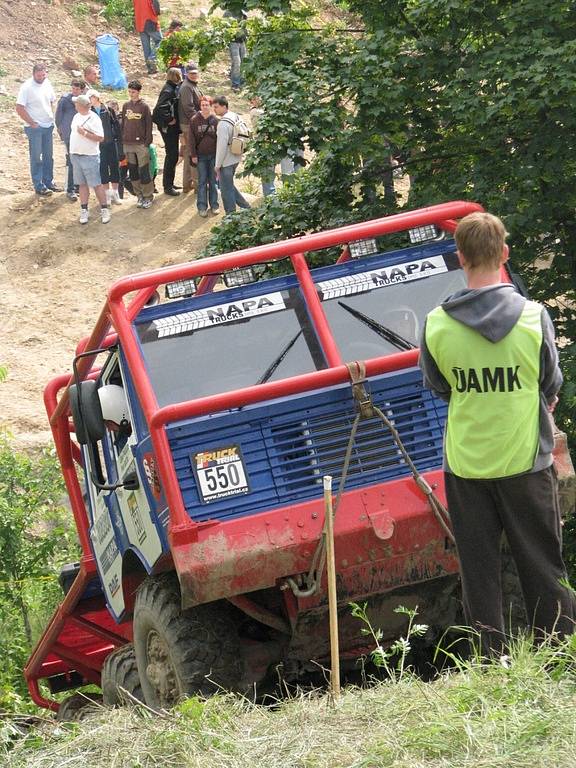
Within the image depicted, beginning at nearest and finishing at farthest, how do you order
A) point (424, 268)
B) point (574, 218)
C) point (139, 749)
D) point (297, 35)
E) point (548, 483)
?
point (139, 749)
point (548, 483)
point (424, 268)
point (574, 218)
point (297, 35)

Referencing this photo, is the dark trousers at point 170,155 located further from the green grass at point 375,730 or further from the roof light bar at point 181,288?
the green grass at point 375,730

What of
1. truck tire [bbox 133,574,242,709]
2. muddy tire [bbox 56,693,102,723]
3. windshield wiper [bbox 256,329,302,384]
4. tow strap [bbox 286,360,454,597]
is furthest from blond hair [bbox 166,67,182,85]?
tow strap [bbox 286,360,454,597]

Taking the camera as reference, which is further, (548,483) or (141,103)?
(141,103)

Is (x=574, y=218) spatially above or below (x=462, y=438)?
above

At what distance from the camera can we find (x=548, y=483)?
15.8 feet

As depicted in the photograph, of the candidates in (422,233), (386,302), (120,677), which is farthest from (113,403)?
(422,233)

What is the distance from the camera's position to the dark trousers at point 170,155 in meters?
19.2

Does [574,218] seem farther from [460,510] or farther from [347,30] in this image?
[460,510]

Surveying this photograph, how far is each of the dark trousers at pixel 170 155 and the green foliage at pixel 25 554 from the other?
24.6 feet

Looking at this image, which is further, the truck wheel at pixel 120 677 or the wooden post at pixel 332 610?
the truck wheel at pixel 120 677

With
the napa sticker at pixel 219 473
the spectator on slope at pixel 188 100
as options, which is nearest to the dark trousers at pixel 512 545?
the napa sticker at pixel 219 473

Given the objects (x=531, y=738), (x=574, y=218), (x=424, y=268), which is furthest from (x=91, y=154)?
(x=531, y=738)

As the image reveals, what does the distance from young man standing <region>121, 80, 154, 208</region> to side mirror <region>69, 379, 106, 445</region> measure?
12.7m

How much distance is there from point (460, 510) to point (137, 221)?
15.4 m
